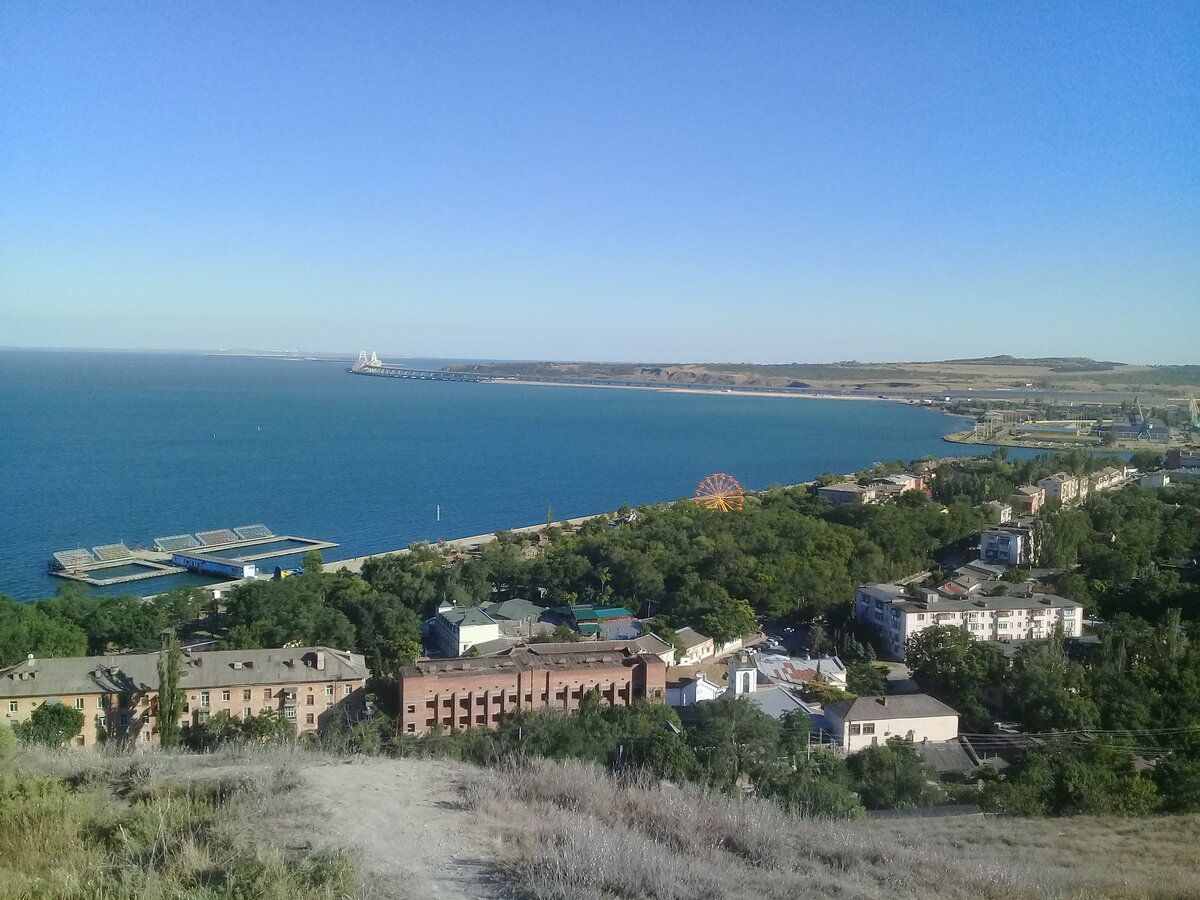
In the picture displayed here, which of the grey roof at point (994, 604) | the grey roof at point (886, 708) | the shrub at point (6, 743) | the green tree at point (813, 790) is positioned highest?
Answer: the shrub at point (6, 743)

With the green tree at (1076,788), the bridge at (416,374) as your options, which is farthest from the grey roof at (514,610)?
the bridge at (416,374)

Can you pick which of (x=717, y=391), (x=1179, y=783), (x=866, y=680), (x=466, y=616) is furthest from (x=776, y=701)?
(x=717, y=391)

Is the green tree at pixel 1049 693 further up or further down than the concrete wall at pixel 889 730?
further up

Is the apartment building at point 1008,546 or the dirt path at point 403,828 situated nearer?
the dirt path at point 403,828

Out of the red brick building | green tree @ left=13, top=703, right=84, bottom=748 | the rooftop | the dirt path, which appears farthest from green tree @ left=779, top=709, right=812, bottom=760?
green tree @ left=13, top=703, right=84, bottom=748

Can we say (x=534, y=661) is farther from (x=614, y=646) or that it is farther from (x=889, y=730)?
(x=889, y=730)

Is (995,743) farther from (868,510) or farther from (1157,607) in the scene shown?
(868,510)

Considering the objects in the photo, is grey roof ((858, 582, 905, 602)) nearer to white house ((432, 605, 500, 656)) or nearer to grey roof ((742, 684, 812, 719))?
grey roof ((742, 684, 812, 719))

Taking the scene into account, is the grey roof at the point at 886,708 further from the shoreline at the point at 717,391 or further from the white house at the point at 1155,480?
the shoreline at the point at 717,391
